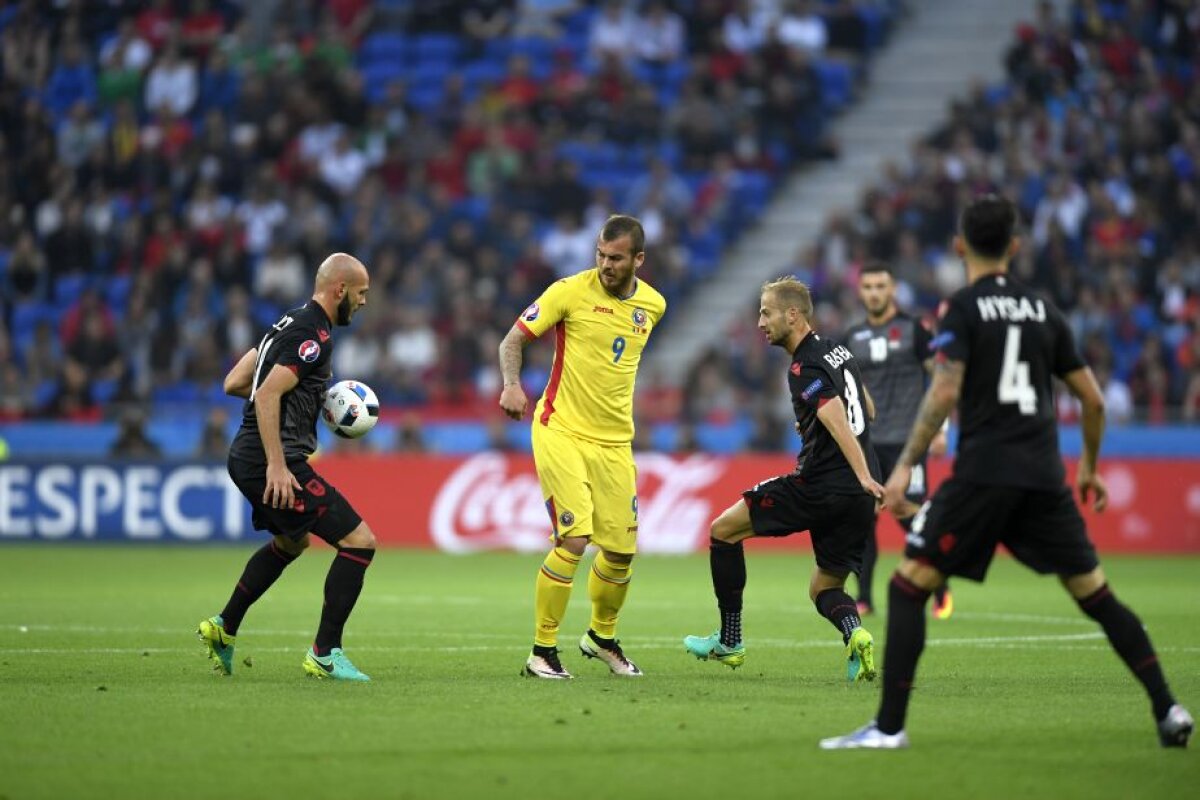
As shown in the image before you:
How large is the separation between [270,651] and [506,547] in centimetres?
1169

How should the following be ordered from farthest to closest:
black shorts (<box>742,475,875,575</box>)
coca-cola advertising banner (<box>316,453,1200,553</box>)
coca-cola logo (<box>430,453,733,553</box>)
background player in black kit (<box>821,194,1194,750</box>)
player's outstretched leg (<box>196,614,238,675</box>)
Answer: coca-cola logo (<box>430,453,733,553</box>) → coca-cola advertising banner (<box>316,453,1200,553</box>) → black shorts (<box>742,475,875,575</box>) → player's outstretched leg (<box>196,614,238,675</box>) → background player in black kit (<box>821,194,1194,750</box>)

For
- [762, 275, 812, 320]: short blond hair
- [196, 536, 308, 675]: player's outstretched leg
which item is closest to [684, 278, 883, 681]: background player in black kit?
[762, 275, 812, 320]: short blond hair

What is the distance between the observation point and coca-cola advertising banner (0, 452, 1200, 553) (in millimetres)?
23078

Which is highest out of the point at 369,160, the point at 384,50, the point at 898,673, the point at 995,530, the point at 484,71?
the point at 384,50

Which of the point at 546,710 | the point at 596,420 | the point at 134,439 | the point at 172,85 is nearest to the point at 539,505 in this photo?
the point at 134,439

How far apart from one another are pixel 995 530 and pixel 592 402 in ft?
11.2

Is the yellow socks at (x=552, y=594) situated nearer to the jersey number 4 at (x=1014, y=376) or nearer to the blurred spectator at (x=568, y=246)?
the jersey number 4 at (x=1014, y=376)

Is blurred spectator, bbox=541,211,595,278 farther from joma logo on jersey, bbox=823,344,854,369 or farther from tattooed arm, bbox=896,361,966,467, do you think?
tattooed arm, bbox=896,361,966,467

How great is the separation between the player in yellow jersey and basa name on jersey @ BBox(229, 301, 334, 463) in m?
1.02

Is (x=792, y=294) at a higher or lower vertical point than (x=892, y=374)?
higher

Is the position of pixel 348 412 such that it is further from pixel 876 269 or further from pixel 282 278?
pixel 282 278

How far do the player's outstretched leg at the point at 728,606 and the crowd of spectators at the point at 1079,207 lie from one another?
43.0 feet

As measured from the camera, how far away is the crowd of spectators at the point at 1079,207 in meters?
24.6

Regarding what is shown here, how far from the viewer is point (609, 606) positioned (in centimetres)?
1079
